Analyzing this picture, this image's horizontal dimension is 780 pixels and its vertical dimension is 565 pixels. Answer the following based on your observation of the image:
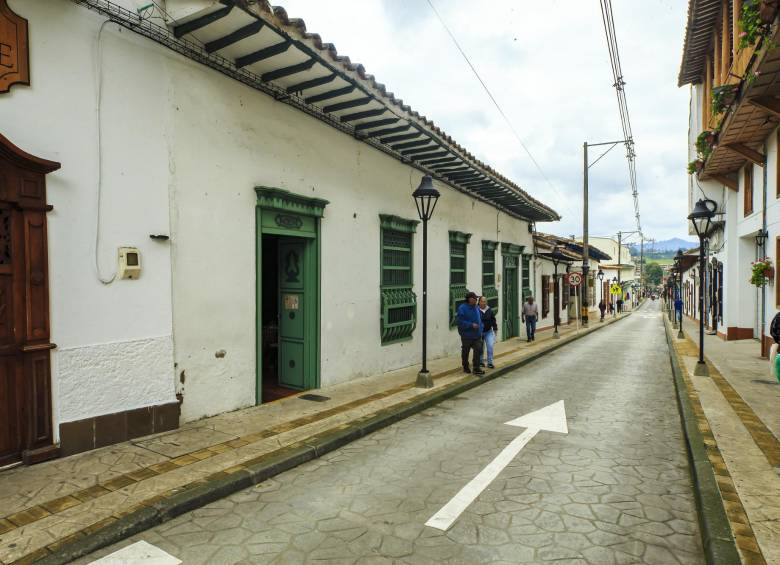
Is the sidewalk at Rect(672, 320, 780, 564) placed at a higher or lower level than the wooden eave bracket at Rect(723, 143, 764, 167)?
lower

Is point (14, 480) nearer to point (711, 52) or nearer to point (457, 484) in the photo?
point (457, 484)

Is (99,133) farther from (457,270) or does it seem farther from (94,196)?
(457,270)

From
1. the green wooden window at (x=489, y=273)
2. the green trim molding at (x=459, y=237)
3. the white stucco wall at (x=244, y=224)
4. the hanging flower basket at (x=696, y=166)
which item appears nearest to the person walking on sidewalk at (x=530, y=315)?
the green wooden window at (x=489, y=273)

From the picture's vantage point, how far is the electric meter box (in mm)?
4758

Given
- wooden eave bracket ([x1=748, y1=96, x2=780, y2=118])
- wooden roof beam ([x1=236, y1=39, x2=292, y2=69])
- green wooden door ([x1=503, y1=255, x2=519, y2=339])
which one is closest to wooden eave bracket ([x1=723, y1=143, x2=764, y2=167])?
wooden eave bracket ([x1=748, y1=96, x2=780, y2=118])

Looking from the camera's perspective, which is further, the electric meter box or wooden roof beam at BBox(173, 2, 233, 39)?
wooden roof beam at BBox(173, 2, 233, 39)

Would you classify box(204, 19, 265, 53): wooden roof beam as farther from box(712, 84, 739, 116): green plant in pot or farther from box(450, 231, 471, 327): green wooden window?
box(712, 84, 739, 116): green plant in pot

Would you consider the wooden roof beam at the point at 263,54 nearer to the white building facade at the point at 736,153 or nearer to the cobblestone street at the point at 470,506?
the cobblestone street at the point at 470,506

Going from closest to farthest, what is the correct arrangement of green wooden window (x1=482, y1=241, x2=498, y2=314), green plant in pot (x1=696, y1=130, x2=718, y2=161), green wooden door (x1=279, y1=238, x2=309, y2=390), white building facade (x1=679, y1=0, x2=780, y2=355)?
green wooden door (x1=279, y1=238, x2=309, y2=390), white building facade (x1=679, y1=0, x2=780, y2=355), green plant in pot (x1=696, y1=130, x2=718, y2=161), green wooden window (x1=482, y1=241, x2=498, y2=314)

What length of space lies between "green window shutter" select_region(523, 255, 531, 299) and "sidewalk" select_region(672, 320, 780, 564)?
8.59 m

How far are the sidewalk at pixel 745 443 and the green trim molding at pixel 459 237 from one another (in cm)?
600

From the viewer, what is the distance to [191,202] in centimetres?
544

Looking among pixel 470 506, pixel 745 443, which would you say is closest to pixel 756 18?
pixel 745 443

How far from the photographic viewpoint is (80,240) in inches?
175
